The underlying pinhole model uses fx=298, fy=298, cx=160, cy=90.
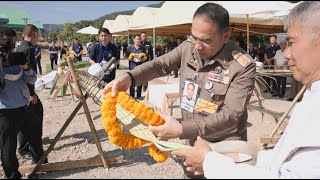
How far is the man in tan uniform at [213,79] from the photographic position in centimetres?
195

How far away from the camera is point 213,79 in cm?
215

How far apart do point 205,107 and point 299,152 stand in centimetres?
91

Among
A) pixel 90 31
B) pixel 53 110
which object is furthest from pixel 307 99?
pixel 90 31

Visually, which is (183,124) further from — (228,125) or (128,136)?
(128,136)

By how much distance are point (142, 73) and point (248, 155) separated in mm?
1063

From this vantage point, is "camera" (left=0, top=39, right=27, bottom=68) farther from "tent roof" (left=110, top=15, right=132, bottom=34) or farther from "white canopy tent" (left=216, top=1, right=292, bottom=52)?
"tent roof" (left=110, top=15, right=132, bottom=34)

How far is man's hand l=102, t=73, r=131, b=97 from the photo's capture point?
7.23ft

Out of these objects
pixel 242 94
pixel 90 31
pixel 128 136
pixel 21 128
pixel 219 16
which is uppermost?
pixel 90 31

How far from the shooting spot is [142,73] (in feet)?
7.85

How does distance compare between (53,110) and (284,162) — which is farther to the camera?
(53,110)

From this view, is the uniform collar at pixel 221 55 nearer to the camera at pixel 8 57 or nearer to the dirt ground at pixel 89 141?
the dirt ground at pixel 89 141

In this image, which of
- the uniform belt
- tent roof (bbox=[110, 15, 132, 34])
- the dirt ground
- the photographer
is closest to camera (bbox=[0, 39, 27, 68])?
the photographer

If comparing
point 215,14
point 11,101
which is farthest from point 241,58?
point 11,101

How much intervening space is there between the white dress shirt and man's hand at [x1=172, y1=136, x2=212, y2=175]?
0.70 feet
